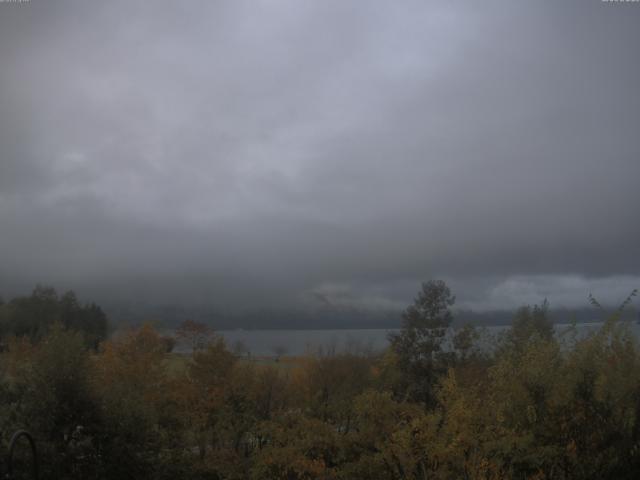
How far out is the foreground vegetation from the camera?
1750 centimetres

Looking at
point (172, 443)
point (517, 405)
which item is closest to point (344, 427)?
point (172, 443)

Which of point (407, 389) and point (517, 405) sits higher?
point (517, 405)

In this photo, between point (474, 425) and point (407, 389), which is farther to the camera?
point (407, 389)

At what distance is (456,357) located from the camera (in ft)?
188

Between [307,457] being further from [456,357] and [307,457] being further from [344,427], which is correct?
[456,357]

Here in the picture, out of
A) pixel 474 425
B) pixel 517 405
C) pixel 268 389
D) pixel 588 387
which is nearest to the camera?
pixel 588 387

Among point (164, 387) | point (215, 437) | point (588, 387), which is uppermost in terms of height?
point (588, 387)

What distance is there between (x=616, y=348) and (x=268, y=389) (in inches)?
1197

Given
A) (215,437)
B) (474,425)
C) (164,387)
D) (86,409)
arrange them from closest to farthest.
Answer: (474,425) → (86,409) → (215,437) → (164,387)

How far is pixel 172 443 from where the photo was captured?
101 ft

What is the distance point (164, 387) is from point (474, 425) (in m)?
27.6

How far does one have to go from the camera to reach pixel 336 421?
38.1 metres

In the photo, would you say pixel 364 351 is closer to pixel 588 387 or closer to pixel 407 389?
pixel 407 389

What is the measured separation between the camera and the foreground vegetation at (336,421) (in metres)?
17.5
